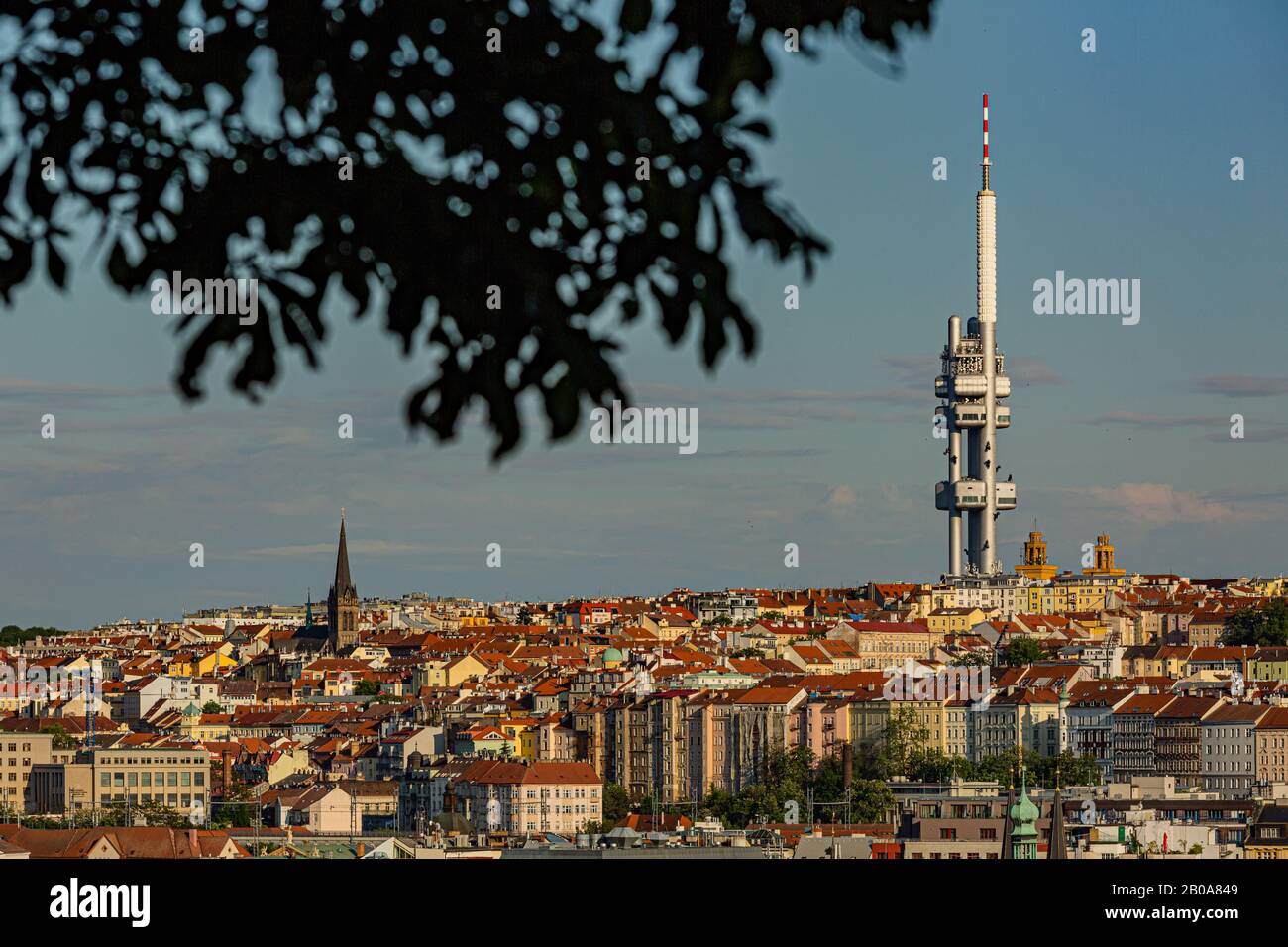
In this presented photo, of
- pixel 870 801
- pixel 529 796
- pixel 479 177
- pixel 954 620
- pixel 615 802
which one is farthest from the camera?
pixel 954 620

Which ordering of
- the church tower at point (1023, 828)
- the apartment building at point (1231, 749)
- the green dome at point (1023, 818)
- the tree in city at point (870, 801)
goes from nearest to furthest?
the church tower at point (1023, 828), the green dome at point (1023, 818), the tree in city at point (870, 801), the apartment building at point (1231, 749)

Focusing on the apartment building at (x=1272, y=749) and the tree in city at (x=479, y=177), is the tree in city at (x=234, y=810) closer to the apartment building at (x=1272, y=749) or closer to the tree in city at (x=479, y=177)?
the apartment building at (x=1272, y=749)

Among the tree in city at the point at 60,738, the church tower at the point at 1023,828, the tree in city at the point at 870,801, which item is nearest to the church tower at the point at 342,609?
the tree in city at the point at 60,738

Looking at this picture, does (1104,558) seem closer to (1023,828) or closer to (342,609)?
(342,609)

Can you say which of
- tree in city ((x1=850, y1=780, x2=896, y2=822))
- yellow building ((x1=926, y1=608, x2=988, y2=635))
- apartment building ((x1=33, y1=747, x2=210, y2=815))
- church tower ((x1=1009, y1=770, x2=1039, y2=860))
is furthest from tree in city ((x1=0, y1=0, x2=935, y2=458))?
yellow building ((x1=926, y1=608, x2=988, y2=635))

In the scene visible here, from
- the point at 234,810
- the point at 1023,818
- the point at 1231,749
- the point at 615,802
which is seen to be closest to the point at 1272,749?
the point at 1231,749

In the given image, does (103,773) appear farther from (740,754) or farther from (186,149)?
(186,149)
